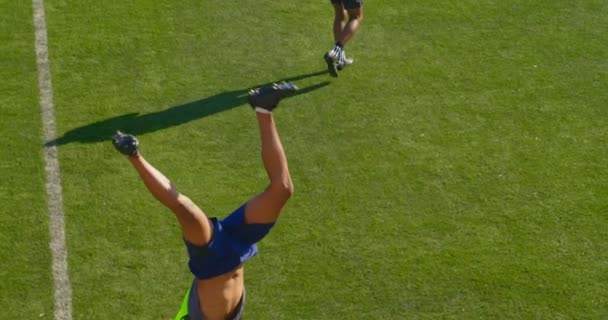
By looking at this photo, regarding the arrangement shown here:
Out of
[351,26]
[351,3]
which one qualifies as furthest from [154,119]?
[351,3]

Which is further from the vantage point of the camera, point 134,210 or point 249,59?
point 249,59

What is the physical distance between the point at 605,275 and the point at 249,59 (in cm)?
470

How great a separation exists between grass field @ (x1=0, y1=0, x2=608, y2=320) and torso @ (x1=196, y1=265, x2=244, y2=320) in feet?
4.04

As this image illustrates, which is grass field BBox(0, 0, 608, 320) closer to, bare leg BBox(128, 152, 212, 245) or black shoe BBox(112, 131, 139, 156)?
bare leg BBox(128, 152, 212, 245)

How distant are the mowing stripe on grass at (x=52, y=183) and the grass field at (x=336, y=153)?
72mm

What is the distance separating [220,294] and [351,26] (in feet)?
17.1

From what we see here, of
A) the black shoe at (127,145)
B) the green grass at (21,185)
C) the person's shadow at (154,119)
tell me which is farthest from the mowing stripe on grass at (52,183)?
the black shoe at (127,145)

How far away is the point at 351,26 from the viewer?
37.4ft

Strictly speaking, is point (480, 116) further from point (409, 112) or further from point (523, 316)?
point (523, 316)

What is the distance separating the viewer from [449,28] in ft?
40.0

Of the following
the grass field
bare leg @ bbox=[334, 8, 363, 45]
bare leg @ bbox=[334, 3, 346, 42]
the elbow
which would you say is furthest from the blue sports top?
bare leg @ bbox=[334, 3, 346, 42]

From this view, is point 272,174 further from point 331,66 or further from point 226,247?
point 331,66

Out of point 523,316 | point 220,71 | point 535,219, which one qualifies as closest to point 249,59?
point 220,71

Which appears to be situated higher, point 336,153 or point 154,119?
point 336,153
